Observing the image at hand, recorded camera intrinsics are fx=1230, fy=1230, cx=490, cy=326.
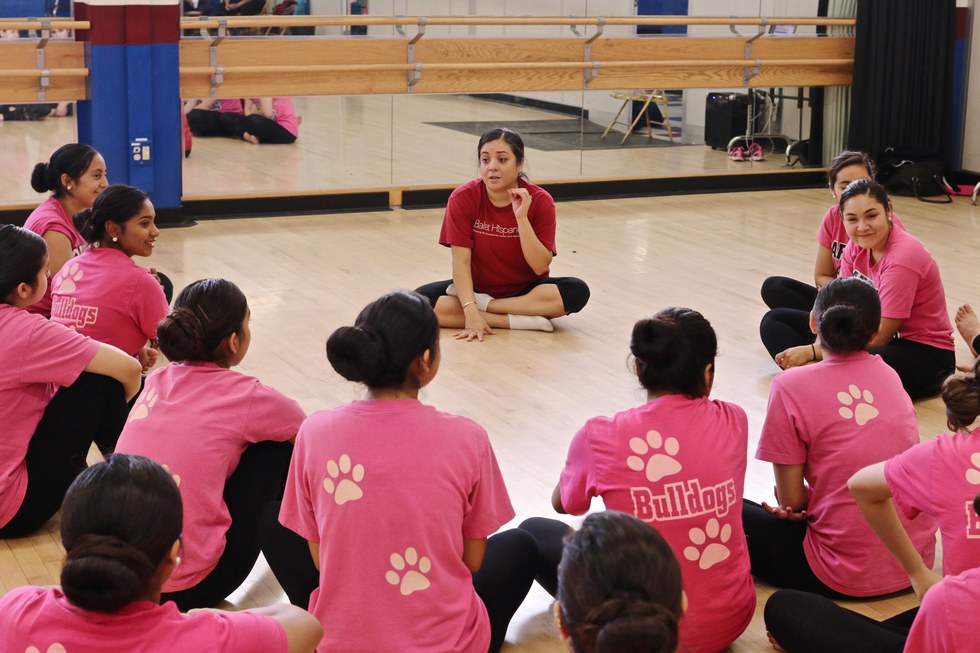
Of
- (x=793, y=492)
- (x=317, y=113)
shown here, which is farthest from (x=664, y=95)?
(x=793, y=492)

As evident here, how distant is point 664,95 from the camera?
7.82 meters

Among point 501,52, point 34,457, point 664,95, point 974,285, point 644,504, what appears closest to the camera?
point 644,504

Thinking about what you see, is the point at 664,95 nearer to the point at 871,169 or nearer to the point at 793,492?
the point at 871,169

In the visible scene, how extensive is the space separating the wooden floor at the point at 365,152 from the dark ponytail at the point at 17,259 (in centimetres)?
384

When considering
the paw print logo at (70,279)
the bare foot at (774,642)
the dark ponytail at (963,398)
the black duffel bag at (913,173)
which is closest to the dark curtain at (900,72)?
the black duffel bag at (913,173)

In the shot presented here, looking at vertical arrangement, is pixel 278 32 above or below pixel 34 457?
above

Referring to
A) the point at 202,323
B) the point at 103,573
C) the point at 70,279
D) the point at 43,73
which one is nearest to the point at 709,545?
the point at 202,323

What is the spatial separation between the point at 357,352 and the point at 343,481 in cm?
22

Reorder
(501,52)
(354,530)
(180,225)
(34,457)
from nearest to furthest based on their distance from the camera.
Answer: (354,530)
(34,457)
(180,225)
(501,52)

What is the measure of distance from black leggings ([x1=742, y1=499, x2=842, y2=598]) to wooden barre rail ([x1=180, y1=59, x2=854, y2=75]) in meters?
4.70

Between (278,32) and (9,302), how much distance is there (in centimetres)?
Result: 426

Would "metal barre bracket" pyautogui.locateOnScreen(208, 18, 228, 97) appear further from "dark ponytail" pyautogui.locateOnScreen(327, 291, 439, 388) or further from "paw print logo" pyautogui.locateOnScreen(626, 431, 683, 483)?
"paw print logo" pyautogui.locateOnScreen(626, 431, 683, 483)

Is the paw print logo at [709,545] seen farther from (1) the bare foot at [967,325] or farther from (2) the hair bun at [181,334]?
(1) the bare foot at [967,325]

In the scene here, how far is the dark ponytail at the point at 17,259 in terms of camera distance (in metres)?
2.73
